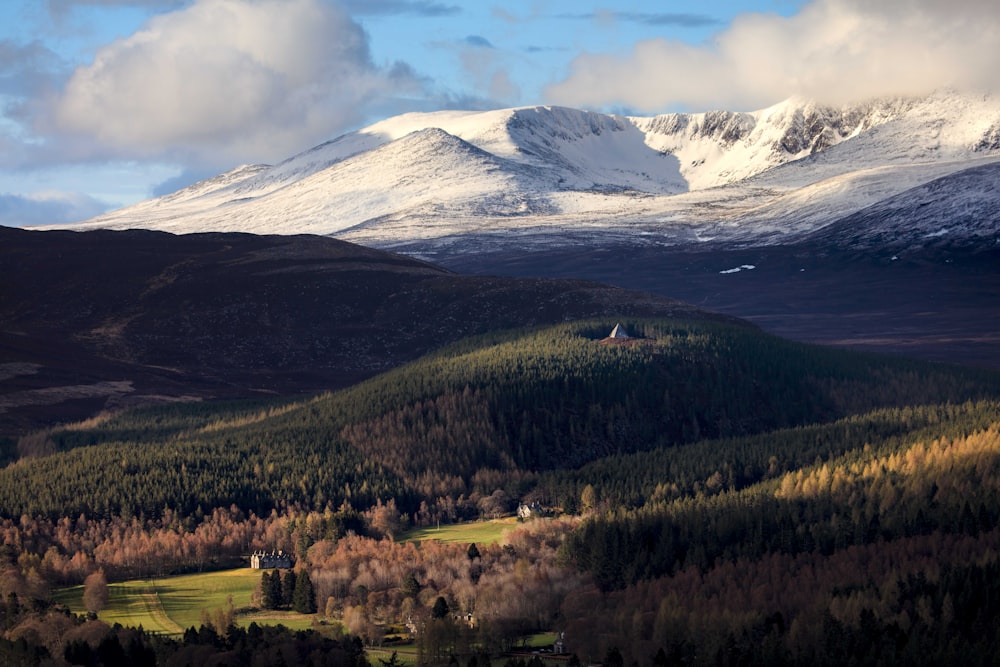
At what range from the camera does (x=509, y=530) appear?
14250cm

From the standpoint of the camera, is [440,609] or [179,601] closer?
[440,609]

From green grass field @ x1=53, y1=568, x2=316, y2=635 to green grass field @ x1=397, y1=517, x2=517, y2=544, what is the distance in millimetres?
16505

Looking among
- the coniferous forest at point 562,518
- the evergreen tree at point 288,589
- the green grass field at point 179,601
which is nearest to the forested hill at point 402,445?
the coniferous forest at point 562,518

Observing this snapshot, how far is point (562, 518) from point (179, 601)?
118 ft

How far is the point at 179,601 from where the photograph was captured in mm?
121688

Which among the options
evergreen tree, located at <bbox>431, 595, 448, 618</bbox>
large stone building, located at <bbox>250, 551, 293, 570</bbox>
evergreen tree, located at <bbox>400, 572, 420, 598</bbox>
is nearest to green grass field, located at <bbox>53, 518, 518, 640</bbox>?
large stone building, located at <bbox>250, 551, 293, 570</bbox>

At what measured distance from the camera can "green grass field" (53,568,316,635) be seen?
372ft

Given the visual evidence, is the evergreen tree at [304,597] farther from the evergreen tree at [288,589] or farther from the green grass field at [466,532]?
the green grass field at [466,532]

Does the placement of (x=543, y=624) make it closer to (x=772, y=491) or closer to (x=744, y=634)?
(x=744, y=634)

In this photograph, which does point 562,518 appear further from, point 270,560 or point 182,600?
point 182,600

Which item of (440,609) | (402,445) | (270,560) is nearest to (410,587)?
(440,609)

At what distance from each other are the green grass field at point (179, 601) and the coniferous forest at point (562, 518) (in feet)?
8.42

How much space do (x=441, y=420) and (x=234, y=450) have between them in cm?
2297

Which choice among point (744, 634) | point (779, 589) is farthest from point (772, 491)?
point (744, 634)
